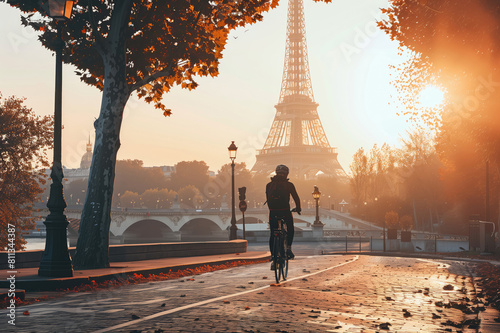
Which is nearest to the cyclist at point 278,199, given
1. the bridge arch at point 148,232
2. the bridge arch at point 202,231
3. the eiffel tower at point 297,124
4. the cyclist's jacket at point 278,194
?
the cyclist's jacket at point 278,194

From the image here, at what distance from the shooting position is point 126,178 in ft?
512

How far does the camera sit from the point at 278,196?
11.5 metres

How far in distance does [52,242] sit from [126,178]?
146 metres

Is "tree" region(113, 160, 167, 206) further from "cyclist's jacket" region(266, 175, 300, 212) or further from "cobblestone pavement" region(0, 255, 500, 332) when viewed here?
"cobblestone pavement" region(0, 255, 500, 332)

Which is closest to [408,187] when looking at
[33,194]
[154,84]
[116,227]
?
[116,227]

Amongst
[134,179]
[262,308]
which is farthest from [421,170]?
[134,179]

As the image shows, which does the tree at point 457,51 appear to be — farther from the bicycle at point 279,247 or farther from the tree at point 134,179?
the tree at point 134,179

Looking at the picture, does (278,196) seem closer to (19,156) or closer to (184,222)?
(19,156)

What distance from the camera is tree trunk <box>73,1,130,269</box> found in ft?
51.1

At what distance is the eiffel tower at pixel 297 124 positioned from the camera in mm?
134750

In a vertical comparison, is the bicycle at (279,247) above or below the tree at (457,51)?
below

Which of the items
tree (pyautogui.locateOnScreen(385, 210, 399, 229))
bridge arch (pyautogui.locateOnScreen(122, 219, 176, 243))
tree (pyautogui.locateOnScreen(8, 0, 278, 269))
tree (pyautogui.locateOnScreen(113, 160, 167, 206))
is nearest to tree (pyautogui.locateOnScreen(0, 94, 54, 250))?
tree (pyautogui.locateOnScreen(8, 0, 278, 269))

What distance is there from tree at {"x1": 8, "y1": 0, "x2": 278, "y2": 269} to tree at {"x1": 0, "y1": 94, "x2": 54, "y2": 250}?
60.9 ft

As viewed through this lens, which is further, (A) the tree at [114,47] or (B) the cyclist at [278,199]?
(A) the tree at [114,47]
